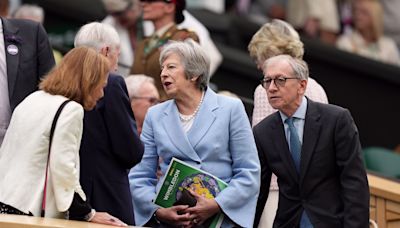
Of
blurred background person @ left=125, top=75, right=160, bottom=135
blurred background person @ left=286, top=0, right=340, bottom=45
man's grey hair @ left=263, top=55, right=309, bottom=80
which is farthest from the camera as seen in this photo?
blurred background person @ left=286, top=0, right=340, bottom=45

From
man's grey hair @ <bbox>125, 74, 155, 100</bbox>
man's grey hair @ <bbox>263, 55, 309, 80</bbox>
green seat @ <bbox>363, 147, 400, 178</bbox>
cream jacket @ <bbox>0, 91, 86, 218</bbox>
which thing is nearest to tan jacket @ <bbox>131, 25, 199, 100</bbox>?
man's grey hair @ <bbox>125, 74, 155, 100</bbox>

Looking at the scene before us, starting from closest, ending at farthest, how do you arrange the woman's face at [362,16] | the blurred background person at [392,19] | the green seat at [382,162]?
the green seat at [382,162] < the woman's face at [362,16] < the blurred background person at [392,19]

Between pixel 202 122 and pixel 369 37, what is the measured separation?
25.8 ft

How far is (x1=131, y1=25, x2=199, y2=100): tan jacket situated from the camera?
42.7 ft

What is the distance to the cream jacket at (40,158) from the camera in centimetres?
946

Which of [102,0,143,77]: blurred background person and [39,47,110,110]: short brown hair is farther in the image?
[102,0,143,77]: blurred background person

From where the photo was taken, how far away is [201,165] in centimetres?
1045

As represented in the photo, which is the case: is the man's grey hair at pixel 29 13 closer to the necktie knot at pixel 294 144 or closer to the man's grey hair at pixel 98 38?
the man's grey hair at pixel 98 38

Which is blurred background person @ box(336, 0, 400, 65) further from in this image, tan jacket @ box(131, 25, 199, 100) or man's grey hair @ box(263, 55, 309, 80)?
man's grey hair @ box(263, 55, 309, 80)

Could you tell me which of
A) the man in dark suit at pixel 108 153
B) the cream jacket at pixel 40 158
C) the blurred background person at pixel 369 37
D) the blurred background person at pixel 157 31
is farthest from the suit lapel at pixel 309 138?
the blurred background person at pixel 369 37

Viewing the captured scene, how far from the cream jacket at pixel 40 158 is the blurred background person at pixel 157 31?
139 inches

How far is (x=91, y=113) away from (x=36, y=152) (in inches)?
32.0

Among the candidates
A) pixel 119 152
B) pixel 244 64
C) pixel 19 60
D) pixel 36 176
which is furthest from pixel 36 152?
pixel 244 64

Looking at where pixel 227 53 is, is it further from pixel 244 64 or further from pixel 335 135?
pixel 335 135
